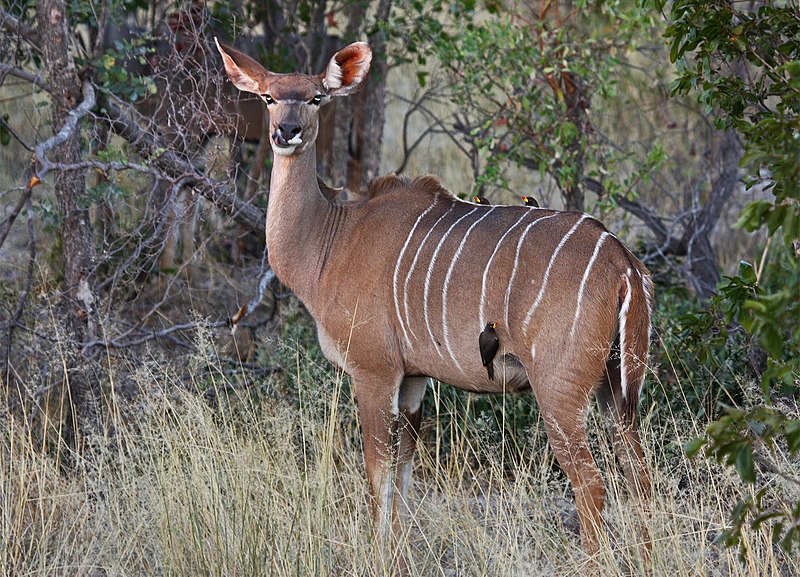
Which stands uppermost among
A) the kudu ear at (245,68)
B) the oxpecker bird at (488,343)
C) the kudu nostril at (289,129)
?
the kudu ear at (245,68)

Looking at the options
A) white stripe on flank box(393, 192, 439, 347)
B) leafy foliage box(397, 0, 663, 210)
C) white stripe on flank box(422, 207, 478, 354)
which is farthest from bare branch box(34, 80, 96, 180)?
leafy foliage box(397, 0, 663, 210)

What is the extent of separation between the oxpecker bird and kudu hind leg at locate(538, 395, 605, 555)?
0.69 ft

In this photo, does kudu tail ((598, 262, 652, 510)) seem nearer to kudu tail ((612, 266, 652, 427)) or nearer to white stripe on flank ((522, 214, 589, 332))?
kudu tail ((612, 266, 652, 427))

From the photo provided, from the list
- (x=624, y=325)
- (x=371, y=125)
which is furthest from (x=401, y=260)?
(x=371, y=125)

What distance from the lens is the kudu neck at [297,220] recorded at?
3896mm

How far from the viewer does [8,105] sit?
8477 millimetres

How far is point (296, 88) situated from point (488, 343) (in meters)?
1.17

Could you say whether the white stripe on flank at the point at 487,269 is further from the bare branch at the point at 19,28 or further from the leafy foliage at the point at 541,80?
the bare branch at the point at 19,28

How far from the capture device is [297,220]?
155 inches

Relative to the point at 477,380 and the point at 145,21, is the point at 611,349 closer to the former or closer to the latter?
the point at 477,380

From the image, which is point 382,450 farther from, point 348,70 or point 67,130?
point 67,130

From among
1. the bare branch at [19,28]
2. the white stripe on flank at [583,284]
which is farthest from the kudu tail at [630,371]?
the bare branch at [19,28]

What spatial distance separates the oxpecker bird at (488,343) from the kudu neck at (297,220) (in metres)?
0.84

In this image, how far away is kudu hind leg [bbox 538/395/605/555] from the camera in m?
3.12
